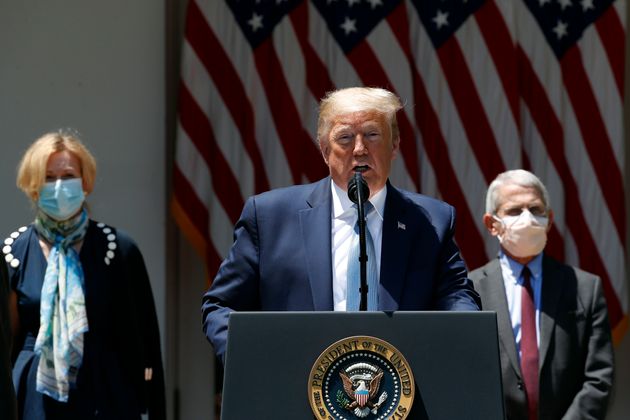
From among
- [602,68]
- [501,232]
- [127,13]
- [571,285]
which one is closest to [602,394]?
[571,285]

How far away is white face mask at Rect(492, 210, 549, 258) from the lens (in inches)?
223

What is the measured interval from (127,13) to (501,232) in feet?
10.1

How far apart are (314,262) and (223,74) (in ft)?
13.3

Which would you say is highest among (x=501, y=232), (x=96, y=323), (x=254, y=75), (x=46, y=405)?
(x=254, y=75)

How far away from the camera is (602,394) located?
545 centimetres

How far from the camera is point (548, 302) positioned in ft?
18.3

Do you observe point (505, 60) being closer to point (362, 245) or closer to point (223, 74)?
point (223, 74)

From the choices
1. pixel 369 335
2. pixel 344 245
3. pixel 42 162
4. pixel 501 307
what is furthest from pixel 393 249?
pixel 42 162

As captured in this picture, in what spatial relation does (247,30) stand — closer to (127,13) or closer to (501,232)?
(127,13)

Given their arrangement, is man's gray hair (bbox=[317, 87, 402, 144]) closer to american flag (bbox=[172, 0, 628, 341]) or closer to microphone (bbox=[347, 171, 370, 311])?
microphone (bbox=[347, 171, 370, 311])

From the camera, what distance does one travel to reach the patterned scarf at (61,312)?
5.34 meters

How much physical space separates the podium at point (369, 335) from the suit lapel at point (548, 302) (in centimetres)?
222

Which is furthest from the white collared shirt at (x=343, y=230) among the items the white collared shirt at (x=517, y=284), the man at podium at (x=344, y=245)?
the white collared shirt at (x=517, y=284)

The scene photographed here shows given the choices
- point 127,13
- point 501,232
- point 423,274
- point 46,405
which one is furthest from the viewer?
point 127,13
